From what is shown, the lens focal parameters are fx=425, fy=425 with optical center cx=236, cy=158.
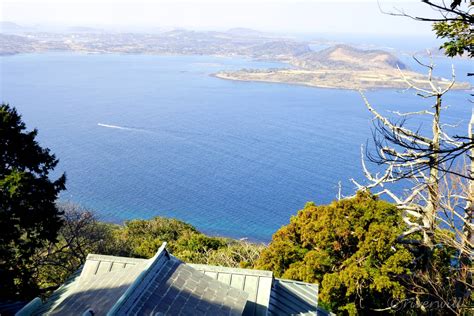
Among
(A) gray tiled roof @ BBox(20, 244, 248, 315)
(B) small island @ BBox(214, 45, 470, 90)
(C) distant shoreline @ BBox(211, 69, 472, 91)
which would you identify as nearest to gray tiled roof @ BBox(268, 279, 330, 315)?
(A) gray tiled roof @ BBox(20, 244, 248, 315)

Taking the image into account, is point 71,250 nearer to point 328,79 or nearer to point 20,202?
point 20,202

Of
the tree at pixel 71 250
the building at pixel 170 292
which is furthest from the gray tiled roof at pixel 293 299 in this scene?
the tree at pixel 71 250

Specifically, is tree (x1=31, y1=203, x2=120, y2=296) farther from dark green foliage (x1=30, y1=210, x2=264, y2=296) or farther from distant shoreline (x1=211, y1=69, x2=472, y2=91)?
distant shoreline (x1=211, y1=69, x2=472, y2=91)

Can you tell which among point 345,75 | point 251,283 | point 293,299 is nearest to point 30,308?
point 251,283

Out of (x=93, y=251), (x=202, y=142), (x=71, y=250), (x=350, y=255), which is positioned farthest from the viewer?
(x=202, y=142)

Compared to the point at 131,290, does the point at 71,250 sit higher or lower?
lower

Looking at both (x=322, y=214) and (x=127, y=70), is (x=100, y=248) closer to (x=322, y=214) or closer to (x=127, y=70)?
(x=322, y=214)

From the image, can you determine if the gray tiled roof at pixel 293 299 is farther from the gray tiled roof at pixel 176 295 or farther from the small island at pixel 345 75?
the small island at pixel 345 75
